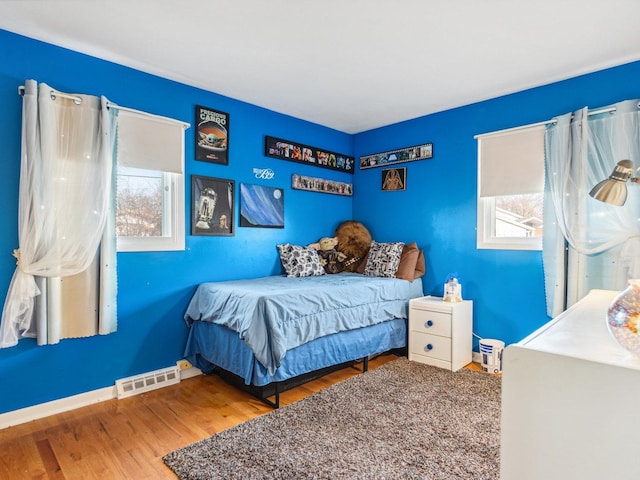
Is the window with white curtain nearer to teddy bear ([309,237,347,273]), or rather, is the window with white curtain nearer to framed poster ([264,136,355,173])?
framed poster ([264,136,355,173])

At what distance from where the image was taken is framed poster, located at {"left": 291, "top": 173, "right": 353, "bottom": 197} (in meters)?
3.69

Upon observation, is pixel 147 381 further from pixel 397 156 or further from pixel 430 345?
pixel 397 156

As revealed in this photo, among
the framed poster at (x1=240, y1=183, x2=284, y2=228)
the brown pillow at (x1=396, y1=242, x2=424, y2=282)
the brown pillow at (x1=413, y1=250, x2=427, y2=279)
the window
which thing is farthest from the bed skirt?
the window

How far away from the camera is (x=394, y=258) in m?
3.46

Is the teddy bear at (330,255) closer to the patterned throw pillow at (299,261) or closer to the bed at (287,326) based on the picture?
the patterned throw pillow at (299,261)

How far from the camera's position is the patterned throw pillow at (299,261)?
11.1ft

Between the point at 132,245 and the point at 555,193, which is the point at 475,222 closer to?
the point at 555,193

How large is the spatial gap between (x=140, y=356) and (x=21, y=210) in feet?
4.16

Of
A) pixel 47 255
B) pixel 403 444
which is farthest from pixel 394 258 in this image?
pixel 47 255

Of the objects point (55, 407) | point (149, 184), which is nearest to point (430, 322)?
point (149, 184)

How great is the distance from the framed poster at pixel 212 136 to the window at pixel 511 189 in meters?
2.28

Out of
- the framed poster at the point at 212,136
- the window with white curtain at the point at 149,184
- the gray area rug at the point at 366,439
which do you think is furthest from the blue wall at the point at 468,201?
the window with white curtain at the point at 149,184

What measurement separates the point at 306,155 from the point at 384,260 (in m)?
1.39

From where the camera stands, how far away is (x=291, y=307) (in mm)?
→ 2359
